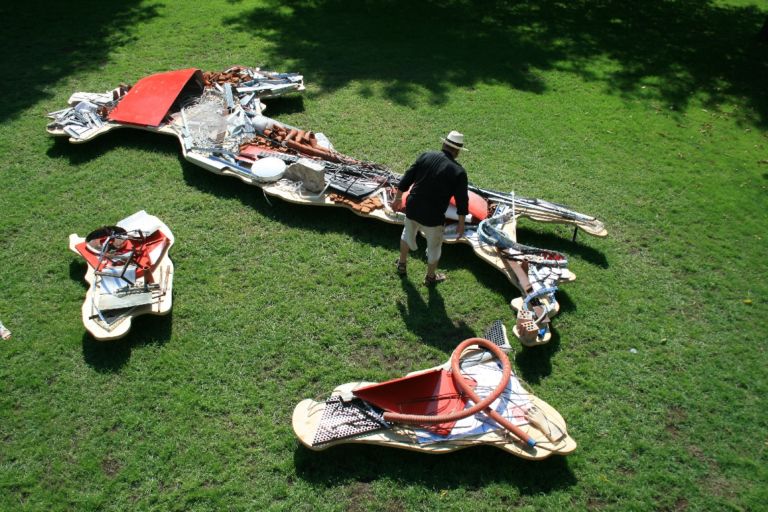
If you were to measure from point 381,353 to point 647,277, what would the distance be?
14.7 ft

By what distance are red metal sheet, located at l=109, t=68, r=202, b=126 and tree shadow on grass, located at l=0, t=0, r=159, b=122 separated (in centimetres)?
283

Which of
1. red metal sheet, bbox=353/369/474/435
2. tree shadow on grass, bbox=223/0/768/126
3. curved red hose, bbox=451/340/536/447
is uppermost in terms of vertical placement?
tree shadow on grass, bbox=223/0/768/126

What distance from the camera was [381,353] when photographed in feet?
22.8

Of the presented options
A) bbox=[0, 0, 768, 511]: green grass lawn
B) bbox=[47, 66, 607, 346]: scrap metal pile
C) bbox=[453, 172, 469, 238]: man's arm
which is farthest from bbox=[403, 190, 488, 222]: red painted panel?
bbox=[453, 172, 469, 238]: man's arm

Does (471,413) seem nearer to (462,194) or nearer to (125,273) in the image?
(462,194)

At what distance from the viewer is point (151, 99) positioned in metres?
10.8

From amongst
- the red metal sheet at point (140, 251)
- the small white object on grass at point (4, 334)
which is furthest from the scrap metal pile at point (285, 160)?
the small white object on grass at point (4, 334)

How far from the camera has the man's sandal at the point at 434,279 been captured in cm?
779

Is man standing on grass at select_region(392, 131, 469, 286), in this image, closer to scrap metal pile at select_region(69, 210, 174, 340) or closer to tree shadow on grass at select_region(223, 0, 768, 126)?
scrap metal pile at select_region(69, 210, 174, 340)

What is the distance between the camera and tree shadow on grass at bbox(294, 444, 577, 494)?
223 inches

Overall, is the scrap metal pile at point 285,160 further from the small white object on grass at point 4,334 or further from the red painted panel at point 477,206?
the small white object on grass at point 4,334

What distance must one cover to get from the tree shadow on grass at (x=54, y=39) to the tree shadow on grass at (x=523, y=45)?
3.23 metres

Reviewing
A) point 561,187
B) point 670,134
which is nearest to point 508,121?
point 561,187

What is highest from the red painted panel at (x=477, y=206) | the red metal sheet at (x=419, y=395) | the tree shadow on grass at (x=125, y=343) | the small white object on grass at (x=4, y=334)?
the red painted panel at (x=477, y=206)
